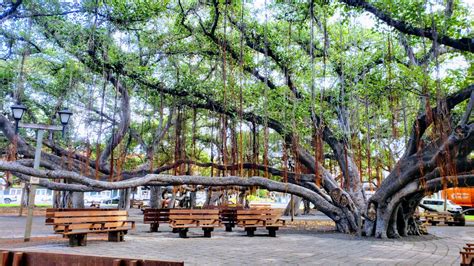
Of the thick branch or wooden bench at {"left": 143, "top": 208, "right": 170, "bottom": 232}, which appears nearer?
the thick branch

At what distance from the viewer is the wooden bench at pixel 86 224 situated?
7.72 m

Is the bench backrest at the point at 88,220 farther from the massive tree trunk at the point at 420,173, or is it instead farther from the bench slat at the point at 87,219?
the massive tree trunk at the point at 420,173

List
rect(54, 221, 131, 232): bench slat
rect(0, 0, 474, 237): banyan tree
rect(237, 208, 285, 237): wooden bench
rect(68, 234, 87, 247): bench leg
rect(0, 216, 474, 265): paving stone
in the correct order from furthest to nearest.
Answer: rect(237, 208, 285, 237): wooden bench, rect(0, 0, 474, 237): banyan tree, rect(68, 234, 87, 247): bench leg, rect(54, 221, 131, 232): bench slat, rect(0, 216, 474, 265): paving stone

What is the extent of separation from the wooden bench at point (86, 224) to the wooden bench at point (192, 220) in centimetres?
141

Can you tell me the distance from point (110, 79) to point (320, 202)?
7.92 m

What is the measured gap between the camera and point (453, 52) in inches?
391

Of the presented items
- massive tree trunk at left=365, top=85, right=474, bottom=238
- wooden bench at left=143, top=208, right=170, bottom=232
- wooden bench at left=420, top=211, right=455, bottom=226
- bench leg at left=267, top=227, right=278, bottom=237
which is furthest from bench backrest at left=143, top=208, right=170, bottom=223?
wooden bench at left=420, top=211, right=455, bottom=226

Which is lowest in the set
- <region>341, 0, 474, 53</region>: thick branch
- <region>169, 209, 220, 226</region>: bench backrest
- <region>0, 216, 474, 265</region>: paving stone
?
<region>0, 216, 474, 265</region>: paving stone

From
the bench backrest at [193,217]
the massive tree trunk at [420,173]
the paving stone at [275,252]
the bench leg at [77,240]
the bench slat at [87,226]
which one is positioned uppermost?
the massive tree trunk at [420,173]

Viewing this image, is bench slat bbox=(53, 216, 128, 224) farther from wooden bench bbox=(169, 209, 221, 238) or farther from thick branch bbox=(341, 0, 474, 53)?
thick branch bbox=(341, 0, 474, 53)

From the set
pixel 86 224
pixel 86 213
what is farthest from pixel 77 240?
pixel 86 213

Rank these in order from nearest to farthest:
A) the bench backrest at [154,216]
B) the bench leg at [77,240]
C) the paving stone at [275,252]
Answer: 1. the paving stone at [275,252]
2. the bench leg at [77,240]
3. the bench backrest at [154,216]

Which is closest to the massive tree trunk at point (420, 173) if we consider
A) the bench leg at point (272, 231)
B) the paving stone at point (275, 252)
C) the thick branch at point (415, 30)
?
the thick branch at point (415, 30)

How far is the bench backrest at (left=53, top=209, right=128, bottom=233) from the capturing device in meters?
7.72
